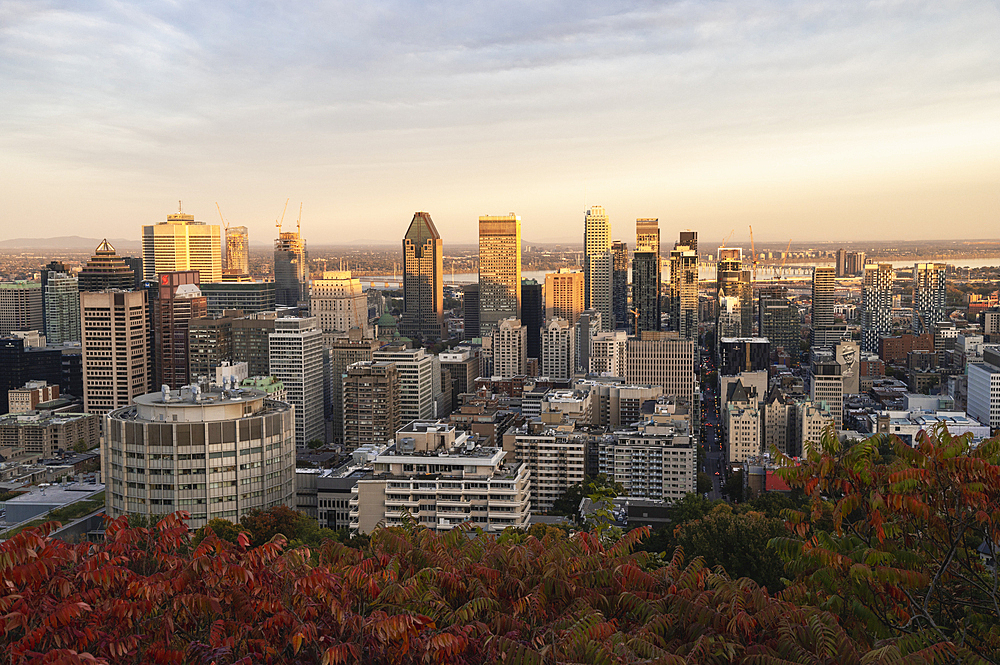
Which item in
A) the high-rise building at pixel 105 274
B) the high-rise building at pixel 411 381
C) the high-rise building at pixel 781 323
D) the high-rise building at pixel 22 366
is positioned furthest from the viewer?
the high-rise building at pixel 781 323

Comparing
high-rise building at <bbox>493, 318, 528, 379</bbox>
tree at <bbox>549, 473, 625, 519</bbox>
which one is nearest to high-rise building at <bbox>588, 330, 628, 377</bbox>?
high-rise building at <bbox>493, 318, 528, 379</bbox>

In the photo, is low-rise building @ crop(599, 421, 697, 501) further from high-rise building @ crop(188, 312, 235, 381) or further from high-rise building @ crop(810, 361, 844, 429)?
high-rise building @ crop(188, 312, 235, 381)

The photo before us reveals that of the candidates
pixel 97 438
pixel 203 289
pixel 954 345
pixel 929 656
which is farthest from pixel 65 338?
pixel 929 656

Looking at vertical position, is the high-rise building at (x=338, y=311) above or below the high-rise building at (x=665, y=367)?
above

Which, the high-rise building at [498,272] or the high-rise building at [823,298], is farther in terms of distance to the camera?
the high-rise building at [498,272]

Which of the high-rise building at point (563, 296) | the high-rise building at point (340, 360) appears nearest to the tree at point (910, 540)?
the high-rise building at point (340, 360)

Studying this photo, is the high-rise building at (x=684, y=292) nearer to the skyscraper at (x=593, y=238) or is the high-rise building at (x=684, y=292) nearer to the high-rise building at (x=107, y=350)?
the skyscraper at (x=593, y=238)

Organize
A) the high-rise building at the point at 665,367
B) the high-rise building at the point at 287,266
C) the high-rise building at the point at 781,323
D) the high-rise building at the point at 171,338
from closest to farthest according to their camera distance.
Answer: the high-rise building at the point at 171,338, the high-rise building at the point at 665,367, the high-rise building at the point at 781,323, the high-rise building at the point at 287,266
